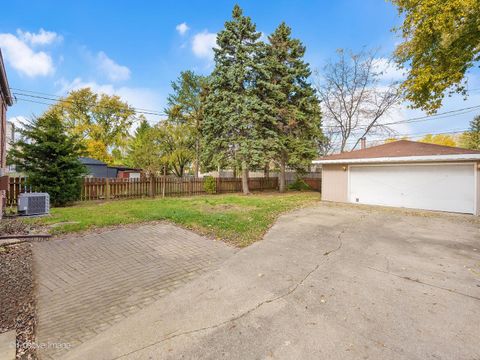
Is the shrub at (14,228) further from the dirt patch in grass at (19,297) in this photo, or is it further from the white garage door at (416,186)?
the white garage door at (416,186)

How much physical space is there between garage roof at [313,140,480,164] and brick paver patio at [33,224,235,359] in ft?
30.1

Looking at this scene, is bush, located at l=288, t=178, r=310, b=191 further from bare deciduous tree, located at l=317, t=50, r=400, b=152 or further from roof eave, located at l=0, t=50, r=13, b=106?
roof eave, located at l=0, t=50, r=13, b=106


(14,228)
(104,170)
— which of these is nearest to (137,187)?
(14,228)

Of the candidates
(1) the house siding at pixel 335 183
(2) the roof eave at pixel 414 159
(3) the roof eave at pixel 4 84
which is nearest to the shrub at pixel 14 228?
(3) the roof eave at pixel 4 84

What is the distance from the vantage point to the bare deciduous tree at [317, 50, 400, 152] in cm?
2000

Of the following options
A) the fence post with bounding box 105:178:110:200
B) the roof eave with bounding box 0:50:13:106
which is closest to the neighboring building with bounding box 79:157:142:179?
the fence post with bounding box 105:178:110:200

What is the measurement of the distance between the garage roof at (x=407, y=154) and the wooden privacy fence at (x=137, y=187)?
6.87 m

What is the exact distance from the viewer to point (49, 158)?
929 cm

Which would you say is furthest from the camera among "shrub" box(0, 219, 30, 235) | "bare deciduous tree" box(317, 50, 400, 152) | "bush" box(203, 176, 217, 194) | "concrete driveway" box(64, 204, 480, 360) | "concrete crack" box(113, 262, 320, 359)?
"bare deciduous tree" box(317, 50, 400, 152)

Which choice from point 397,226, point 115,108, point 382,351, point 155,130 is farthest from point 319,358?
point 115,108

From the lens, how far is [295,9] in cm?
1140

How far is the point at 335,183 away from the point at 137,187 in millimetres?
10611

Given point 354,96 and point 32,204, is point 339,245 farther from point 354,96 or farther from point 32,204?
point 354,96

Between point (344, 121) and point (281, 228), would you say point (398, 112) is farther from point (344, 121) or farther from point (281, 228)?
point (281, 228)
